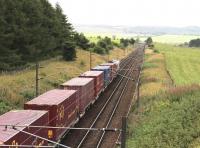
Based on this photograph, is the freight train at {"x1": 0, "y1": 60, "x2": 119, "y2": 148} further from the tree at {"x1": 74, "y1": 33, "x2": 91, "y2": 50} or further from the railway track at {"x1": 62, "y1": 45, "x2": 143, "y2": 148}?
the tree at {"x1": 74, "y1": 33, "x2": 91, "y2": 50}

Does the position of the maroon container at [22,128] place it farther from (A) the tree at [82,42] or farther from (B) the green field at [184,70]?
(A) the tree at [82,42]

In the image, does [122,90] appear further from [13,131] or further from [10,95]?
[13,131]

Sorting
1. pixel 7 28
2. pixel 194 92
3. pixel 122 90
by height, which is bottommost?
pixel 122 90

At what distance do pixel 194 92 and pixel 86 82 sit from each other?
38.7 feet

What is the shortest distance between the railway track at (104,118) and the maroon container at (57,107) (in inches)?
79.5

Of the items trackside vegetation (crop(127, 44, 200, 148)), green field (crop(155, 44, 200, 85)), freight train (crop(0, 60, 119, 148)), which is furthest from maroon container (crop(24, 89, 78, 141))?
green field (crop(155, 44, 200, 85))

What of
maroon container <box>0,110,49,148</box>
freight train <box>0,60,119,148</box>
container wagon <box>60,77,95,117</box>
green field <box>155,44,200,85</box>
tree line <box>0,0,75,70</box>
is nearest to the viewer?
maroon container <box>0,110,49,148</box>

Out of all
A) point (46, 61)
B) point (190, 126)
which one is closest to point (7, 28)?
point (46, 61)

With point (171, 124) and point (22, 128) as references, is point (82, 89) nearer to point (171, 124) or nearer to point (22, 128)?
point (171, 124)

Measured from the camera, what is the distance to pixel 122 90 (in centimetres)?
7244

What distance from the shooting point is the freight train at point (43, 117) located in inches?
837

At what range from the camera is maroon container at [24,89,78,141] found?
29.9 m

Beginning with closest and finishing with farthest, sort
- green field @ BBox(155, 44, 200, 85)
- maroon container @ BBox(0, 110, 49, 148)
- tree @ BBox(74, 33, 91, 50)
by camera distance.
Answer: maroon container @ BBox(0, 110, 49, 148)
green field @ BBox(155, 44, 200, 85)
tree @ BBox(74, 33, 91, 50)

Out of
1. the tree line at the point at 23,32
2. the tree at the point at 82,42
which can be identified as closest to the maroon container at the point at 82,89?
the tree line at the point at 23,32
